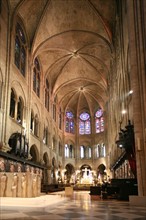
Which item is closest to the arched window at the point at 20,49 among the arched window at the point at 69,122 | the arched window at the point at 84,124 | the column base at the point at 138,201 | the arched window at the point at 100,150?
the column base at the point at 138,201

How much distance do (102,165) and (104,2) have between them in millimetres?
29606

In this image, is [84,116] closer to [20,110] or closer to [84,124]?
[84,124]

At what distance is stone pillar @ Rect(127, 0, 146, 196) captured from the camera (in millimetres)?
10508

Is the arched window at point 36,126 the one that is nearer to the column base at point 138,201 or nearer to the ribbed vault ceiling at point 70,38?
the ribbed vault ceiling at point 70,38

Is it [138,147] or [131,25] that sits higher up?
[131,25]

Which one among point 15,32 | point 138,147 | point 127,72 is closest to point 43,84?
point 15,32

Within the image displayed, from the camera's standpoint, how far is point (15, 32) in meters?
22.1

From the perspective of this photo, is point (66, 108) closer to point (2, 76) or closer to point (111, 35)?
point (111, 35)

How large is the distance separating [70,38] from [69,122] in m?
20.6

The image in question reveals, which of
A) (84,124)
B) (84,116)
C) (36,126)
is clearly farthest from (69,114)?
(36,126)

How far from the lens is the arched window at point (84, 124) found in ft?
152

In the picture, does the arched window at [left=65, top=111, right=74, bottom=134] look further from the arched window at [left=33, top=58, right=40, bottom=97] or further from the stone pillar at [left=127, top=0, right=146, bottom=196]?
the stone pillar at [left=127, top=0, right=146, bottom=196]

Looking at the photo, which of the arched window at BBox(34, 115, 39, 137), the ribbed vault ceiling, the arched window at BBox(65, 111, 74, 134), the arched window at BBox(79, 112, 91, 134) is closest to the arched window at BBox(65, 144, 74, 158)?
the arched window at BBox(65, 111, 74, 134)

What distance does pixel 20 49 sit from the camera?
23609 mm
